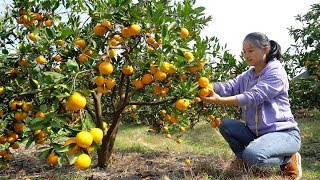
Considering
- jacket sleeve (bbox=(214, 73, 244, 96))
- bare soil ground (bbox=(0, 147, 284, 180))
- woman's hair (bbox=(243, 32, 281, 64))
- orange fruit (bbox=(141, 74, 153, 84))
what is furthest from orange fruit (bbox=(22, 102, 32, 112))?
woman's hair (bbox=(243, 32, 281, 64))

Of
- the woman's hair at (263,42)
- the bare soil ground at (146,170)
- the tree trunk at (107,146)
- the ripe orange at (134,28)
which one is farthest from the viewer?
the tree trunk at (107,146)

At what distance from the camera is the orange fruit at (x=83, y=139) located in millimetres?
1678

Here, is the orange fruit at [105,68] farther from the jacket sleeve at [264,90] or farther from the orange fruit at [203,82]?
the jacket sleeve at [264,90]

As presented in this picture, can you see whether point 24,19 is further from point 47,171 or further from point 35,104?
point 47,171

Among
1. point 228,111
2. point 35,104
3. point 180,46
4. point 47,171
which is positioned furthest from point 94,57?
point 228,111

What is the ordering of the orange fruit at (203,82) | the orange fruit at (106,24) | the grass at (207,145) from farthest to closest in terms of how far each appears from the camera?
the grass at (207,145) < the orange fruit at (203,82) < the orange fruit at (106,24)

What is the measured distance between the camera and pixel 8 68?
287cm

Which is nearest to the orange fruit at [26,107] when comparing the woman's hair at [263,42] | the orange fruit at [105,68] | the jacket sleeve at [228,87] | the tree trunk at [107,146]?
the orange fruit at [105,68]

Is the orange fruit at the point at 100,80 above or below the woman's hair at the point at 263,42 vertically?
below

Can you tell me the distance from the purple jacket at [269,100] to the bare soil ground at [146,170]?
0.44 metres

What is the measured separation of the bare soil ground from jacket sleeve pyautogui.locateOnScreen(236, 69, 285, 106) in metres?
0.64

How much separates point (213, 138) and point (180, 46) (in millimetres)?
5823

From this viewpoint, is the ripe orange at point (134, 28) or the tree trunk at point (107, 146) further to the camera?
the tree trunk at point (107, 146)

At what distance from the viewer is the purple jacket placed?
2818 millimetres
